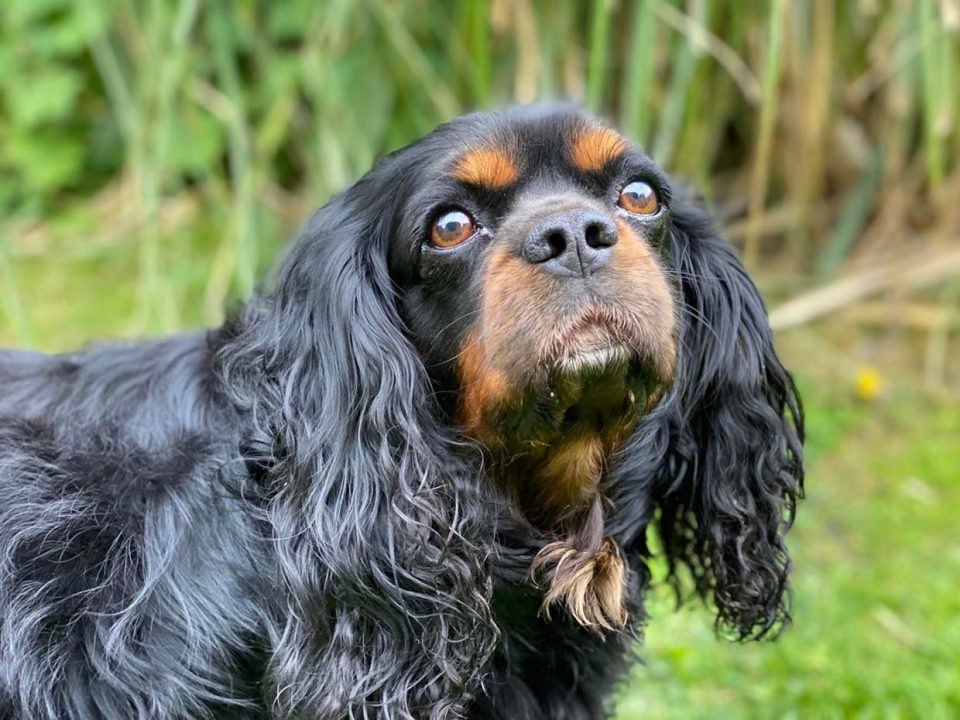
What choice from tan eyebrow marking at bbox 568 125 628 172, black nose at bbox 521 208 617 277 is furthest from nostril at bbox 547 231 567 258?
tan eyebrow marking at bbox 568 125 628 172

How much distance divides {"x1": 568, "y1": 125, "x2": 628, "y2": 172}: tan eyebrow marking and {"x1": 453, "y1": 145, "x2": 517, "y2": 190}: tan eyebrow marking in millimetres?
150

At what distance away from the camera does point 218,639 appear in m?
2.10

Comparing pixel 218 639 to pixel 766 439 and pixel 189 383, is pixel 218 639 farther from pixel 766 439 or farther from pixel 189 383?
pixel 766 439

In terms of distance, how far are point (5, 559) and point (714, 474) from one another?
4.73 ft

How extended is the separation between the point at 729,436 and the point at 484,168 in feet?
2.63

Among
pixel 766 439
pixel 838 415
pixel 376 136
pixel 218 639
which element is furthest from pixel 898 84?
pixel 218 639

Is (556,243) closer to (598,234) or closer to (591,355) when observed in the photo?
(598,234)

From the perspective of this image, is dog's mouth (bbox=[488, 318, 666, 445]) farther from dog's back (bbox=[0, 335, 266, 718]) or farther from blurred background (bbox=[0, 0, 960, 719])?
blurred background (bbox=[0, 0, 960, 719])

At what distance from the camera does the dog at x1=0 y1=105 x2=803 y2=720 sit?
6.69 ft

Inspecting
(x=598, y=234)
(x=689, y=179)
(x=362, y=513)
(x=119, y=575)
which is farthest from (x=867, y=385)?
(x=119, y=575)

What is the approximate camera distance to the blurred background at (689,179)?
345cm

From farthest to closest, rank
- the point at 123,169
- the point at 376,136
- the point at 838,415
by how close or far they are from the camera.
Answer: the point at 123,169, the point at 376,136, the point at 838,415

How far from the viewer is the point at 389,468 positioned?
6.84 ft

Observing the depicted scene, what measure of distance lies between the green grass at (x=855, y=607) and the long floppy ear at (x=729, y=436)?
1.52ft
